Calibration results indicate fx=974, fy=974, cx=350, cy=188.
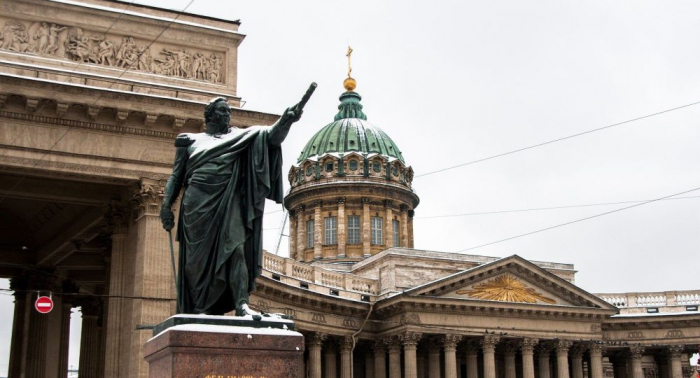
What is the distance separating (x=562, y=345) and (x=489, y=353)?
508cm

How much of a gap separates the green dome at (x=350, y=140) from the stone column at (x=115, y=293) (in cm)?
4561

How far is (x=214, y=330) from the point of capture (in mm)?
8969

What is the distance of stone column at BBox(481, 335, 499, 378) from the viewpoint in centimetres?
5319

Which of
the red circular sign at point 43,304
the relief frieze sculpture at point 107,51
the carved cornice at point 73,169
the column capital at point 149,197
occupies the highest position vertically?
the relief frieze sculpture at point 107,51

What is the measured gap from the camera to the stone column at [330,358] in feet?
168

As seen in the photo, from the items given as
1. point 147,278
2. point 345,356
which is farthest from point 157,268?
point 345,356

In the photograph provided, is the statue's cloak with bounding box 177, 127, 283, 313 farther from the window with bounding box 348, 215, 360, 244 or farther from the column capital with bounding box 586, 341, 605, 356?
the window with bounding box 348, 215, 360, 244

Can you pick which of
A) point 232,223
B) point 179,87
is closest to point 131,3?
point 179,87

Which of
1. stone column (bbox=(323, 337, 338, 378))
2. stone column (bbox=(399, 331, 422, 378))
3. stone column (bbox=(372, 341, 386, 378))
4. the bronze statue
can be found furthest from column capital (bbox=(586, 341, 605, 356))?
the bronze statue

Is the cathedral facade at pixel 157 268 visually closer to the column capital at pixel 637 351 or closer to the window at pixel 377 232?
the column capital at pixel 637 351

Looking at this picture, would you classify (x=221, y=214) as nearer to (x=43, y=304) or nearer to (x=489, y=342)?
(x=43, y=304)

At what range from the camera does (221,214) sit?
9.64m

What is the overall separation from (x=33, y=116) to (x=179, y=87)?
13.1 feet

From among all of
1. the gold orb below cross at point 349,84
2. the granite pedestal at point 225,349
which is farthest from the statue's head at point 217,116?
the gold orb below cross at point 349,84
